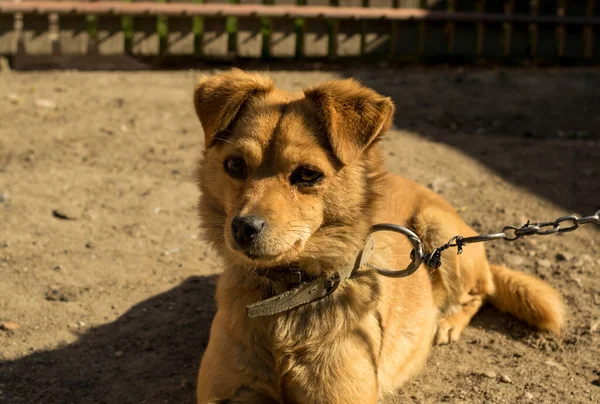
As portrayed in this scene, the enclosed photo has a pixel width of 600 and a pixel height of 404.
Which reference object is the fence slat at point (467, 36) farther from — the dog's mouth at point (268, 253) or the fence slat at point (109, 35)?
the dog's mouth at point (268, 253)

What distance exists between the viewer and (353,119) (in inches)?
138

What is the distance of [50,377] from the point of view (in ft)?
13.9

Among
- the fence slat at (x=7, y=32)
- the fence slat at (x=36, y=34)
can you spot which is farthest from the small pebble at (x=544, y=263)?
the fence slat at (x=7, y=32)

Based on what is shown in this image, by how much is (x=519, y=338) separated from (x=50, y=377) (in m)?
2.67

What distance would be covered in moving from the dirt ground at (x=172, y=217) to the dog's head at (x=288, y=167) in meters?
1.13

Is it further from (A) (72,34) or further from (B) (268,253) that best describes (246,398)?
(A) (72,34)

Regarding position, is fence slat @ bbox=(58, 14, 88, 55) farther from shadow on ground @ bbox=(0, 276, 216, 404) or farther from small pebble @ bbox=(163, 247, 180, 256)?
shadow on ground @ bbox=(0, 276, 216, 404)

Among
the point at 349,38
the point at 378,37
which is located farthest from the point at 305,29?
the point at 378,37

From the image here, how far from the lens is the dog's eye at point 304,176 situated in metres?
3.47

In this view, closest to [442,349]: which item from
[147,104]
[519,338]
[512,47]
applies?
[519,338]

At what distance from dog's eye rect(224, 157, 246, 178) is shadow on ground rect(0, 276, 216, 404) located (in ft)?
4.29

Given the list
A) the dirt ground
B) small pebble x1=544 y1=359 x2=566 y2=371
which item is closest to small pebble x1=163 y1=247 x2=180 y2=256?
the dirt ground

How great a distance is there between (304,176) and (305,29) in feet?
21.8

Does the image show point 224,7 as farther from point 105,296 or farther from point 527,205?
point 105,296
